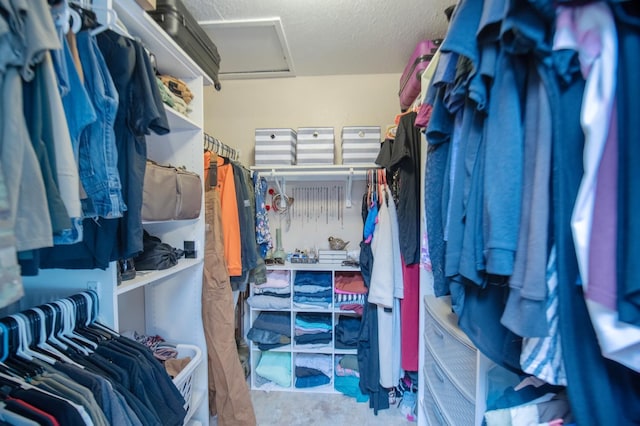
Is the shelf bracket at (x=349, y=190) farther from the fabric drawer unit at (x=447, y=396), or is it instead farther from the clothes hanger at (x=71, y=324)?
the clothes hanger at (x=71, y=324)

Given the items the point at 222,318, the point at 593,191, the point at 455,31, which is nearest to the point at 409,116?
the point at 455,31

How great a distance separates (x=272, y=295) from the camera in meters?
2.00

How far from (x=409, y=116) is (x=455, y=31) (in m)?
0.97

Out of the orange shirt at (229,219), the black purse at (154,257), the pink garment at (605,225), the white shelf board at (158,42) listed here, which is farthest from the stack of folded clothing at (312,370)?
the white shelf board at (158,42)

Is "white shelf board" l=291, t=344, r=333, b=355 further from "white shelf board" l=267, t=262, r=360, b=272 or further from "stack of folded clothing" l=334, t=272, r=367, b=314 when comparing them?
"white shelf board" l=267, t=262, r=360, b=272

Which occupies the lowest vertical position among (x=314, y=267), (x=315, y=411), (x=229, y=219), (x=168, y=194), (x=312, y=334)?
(x=315, y=411)

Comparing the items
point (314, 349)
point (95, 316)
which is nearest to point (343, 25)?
point (95, 316)

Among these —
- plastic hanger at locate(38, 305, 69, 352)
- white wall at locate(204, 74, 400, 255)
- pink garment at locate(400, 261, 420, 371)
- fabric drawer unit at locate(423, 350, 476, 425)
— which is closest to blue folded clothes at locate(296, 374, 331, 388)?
pink garment at locate(400, 261, 420, 371)

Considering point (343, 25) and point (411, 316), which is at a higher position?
point (343, 25)

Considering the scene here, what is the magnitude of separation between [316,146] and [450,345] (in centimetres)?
152

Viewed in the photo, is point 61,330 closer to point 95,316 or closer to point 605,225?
point 95,316

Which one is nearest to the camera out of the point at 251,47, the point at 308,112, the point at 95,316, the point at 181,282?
the point at 95,316

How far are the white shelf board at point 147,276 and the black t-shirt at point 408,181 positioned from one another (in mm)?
1215

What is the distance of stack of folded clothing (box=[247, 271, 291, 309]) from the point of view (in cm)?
197
